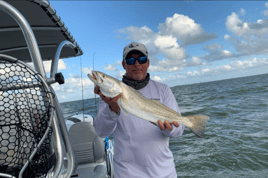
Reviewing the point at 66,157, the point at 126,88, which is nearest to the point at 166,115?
the point at 126,88

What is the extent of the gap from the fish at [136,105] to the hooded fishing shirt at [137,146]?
18 cm

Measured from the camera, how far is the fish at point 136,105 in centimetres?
218

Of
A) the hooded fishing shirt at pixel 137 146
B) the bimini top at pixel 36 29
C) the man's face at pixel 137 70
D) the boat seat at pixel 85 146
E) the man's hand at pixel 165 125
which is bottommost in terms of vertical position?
the boat seat at pixel 85 146

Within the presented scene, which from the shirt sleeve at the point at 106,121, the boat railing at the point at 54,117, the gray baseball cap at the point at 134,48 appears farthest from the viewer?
the gray baseball cap at the point at 134,48

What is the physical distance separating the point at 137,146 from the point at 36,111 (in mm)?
1410

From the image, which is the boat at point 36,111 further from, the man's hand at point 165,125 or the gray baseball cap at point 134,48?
the man's hand at point 165,125

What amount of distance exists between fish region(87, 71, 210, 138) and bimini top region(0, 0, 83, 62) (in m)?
0.98

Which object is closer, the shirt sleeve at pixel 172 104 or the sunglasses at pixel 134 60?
the shirt sleeve at pixel 172 104

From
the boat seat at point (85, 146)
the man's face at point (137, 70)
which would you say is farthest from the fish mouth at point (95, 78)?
the boat seat at point (85, 146)

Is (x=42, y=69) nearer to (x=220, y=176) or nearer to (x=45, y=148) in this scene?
(x=45, y=148)

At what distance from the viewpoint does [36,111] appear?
7.33ft

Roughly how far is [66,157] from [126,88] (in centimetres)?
108

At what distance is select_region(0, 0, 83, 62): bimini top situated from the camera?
246 centimetres

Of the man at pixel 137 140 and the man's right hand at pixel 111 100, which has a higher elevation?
the man's right hand at pixel 111 100
